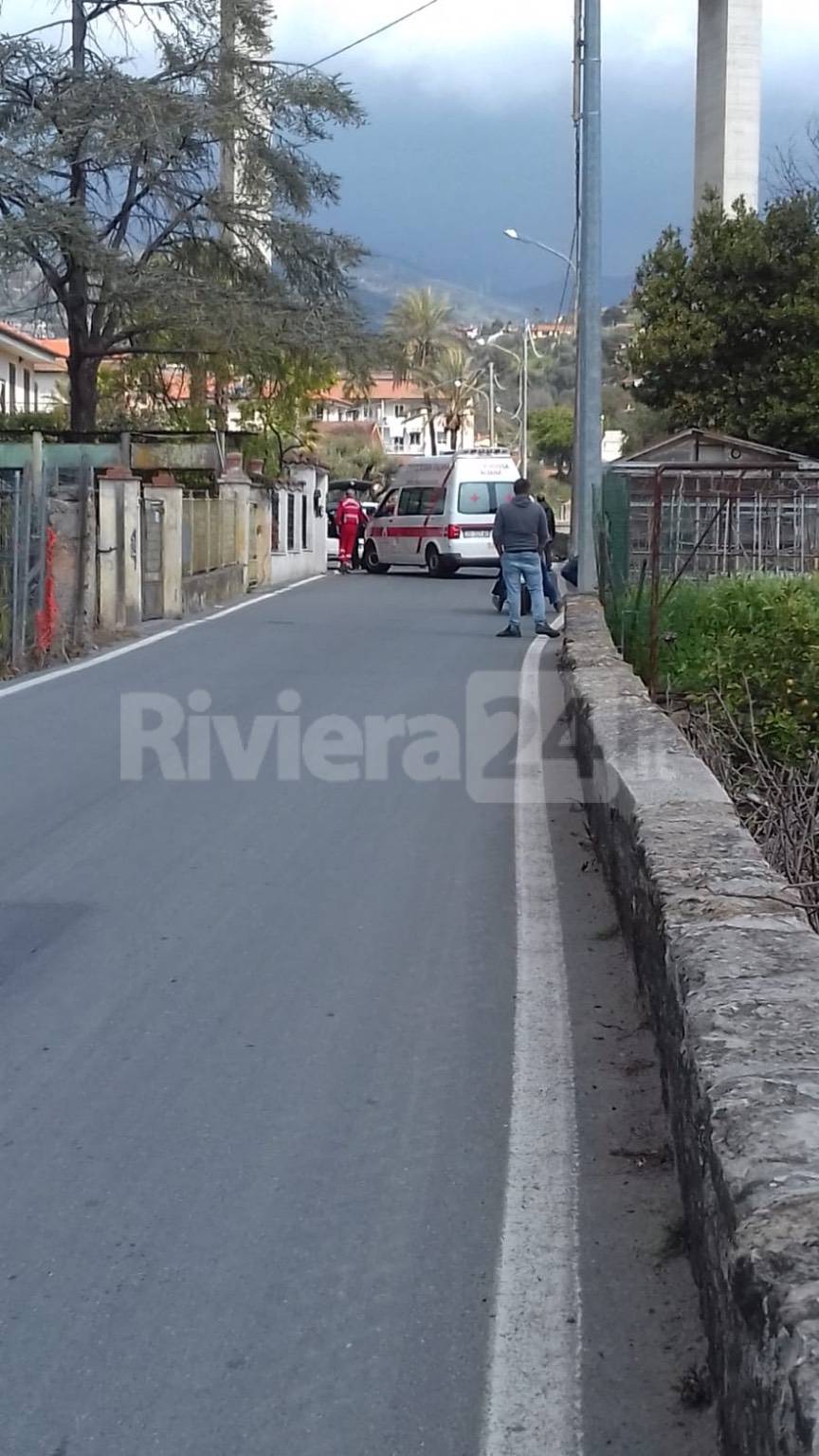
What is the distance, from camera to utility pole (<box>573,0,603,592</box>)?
74.6ft

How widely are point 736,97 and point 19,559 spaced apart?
102 feet

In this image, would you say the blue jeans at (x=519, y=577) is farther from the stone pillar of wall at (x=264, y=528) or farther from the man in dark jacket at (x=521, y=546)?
the stone pillar of wall at (x=264, y=528)

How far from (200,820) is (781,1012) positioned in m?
5.15

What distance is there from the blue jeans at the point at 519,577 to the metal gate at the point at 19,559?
16.8ft

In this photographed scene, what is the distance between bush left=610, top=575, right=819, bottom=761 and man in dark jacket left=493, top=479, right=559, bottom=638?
4.60m

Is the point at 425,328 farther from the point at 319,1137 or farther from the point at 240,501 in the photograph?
the point at 319,1137

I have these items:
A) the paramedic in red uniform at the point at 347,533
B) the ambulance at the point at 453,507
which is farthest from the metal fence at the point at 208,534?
the paramedic in red uniform at the point at 347,533

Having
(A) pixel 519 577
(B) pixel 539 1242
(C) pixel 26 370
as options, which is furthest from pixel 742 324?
(B) pixel 539 1242

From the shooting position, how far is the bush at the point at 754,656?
1225 cm

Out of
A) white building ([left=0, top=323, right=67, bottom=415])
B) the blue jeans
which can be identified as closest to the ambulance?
the blue jeans

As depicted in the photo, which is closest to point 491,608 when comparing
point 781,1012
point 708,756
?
point 708,756

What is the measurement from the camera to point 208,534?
24328mm

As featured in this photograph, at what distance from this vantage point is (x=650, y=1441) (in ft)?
10.9

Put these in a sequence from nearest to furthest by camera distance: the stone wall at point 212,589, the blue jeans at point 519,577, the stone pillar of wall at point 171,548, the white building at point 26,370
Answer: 1. the blue jeans at point 519,577
2. the stone pillar of wall at point 171,548
3. the stone wall at point 212,589
4. the white building at point 26,370
